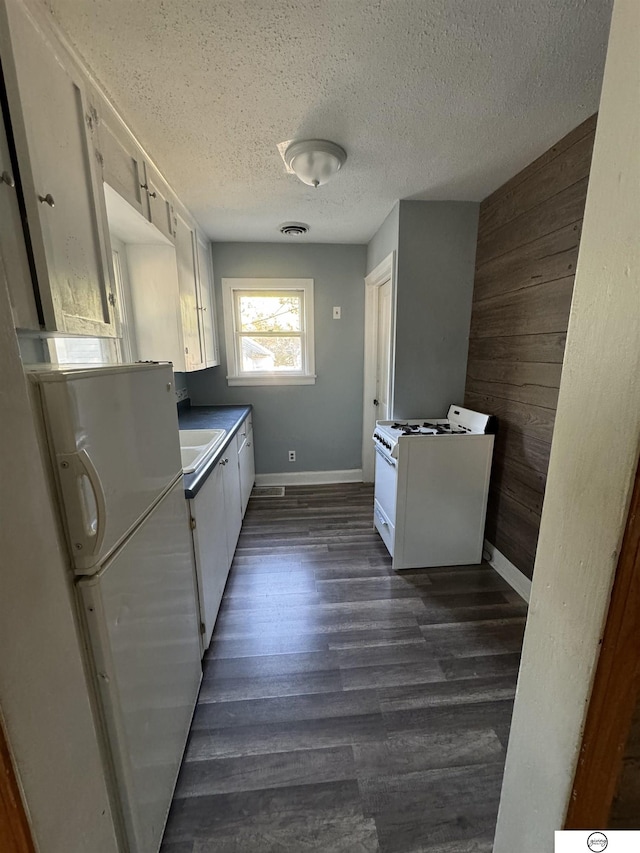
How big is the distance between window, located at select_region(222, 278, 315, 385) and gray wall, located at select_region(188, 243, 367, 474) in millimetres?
70

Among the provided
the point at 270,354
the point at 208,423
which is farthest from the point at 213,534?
the point at 270,354

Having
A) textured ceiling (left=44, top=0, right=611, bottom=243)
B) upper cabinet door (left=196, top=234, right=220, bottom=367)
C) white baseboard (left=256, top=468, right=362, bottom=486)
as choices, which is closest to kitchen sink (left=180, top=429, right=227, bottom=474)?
upper cabinet door (left=196, top=234, right=220, bottom=367)

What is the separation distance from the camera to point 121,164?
1.52m

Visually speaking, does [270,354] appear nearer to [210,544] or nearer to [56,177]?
[210,544]

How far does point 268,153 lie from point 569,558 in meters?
2.17

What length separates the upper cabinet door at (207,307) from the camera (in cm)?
288

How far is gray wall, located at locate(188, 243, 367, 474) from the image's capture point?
3.34 meters

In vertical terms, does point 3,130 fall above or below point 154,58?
below

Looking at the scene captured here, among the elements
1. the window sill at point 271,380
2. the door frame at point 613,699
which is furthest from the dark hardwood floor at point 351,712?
the window sill at point 271,380

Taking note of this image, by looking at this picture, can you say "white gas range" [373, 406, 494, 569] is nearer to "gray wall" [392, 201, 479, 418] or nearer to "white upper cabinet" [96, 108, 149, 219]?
"gray wall" [392, 201, 479, 418]

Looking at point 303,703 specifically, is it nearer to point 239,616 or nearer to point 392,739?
point 392,739

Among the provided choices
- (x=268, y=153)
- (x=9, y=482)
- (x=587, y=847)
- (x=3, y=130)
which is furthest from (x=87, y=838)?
(x=268, y=153)

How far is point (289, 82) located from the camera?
1329 mm

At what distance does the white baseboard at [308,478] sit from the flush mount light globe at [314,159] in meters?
2.68
